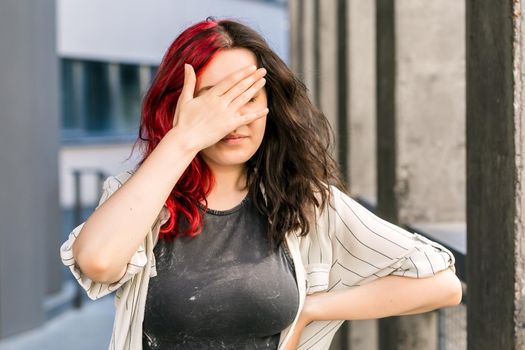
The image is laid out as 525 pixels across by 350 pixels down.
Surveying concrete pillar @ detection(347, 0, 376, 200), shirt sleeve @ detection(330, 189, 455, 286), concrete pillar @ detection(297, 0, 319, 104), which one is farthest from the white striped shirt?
concrete pillar @ detection(297, 0, 319, 104)

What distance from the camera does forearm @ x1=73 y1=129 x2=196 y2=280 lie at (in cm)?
199

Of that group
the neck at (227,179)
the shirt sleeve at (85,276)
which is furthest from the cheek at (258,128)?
the shirt sleeve at (85,276)

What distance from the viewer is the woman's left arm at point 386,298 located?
2.31 metres

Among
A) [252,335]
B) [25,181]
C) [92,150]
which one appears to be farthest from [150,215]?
[92,150]

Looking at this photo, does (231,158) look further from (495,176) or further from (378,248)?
(495,176)

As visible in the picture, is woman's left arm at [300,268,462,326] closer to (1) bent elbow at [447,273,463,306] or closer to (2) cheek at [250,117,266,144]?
(1) bent elbow at [447,273,463,306]

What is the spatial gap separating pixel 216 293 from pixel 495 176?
2.59 ft

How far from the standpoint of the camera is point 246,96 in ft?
6.73

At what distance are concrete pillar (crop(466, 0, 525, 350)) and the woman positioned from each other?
7.9 inches

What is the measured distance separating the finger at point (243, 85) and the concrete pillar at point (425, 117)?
233 centimetres

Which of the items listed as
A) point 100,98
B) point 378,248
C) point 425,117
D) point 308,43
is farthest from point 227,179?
point 100,98

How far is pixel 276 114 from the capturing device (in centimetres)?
231

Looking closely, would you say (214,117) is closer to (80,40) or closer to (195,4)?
(80,40)

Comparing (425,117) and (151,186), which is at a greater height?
(425,117)
